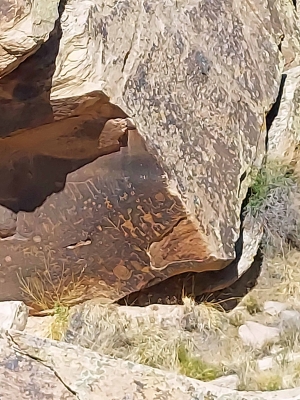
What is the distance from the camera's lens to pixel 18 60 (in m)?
1.76

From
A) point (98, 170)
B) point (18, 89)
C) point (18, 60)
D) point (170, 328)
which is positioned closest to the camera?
point (18, 60)

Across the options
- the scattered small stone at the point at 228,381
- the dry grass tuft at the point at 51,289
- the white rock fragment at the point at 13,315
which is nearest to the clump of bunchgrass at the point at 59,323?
the dry grass tuft at the point at 51,289

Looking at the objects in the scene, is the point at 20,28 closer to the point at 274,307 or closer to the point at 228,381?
the point at 228,381

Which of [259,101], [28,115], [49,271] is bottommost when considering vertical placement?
[49,271]

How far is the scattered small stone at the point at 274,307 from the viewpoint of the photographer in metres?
2.48

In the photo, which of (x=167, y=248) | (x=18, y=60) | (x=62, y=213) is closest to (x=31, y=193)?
(x=62, y=213)

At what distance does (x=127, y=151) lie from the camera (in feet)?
7.06

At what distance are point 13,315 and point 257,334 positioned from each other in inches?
32.7

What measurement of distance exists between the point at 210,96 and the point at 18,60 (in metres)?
0.92

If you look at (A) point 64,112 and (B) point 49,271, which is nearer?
(A) point 64,112

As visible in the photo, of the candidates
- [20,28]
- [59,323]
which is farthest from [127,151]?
[59,323]

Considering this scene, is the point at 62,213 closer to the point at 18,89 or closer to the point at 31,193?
the point at 31,193

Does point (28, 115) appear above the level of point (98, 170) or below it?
above

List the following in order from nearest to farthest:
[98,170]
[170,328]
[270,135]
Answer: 1. [98,170]
2. [170,328]
3. [270,135]
